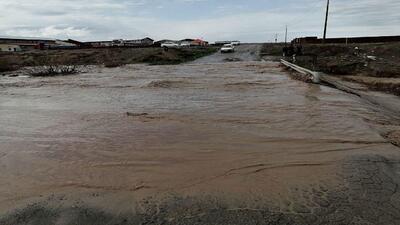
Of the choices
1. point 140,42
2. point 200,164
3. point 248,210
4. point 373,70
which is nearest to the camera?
point 248,210

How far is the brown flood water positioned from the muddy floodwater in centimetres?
2

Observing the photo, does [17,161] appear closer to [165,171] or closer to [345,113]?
[165,171]

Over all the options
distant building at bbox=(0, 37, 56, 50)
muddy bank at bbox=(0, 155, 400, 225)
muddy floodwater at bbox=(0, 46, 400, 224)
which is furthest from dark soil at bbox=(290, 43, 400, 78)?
distant building at bbox=(0, 37, 56, 50)

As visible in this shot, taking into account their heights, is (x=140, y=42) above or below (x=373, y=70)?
above

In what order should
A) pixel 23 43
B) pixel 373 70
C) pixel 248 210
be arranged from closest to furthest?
pixel 248 210 < pixel 373 70 < pixel 23 43

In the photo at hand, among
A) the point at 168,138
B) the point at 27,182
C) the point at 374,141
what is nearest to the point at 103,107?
the point at 168,138

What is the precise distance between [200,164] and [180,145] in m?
1.38

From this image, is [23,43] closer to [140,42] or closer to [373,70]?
[140,42]

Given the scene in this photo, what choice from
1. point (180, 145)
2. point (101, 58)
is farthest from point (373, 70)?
point (101, 58)

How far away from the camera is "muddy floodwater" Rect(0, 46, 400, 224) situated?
17.5ft

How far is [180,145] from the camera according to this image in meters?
8.66

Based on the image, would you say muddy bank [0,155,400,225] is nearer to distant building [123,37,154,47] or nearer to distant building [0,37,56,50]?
distant building [0,37,56,50]

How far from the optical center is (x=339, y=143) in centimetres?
862

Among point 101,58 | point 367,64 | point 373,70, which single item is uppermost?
point 367,64
